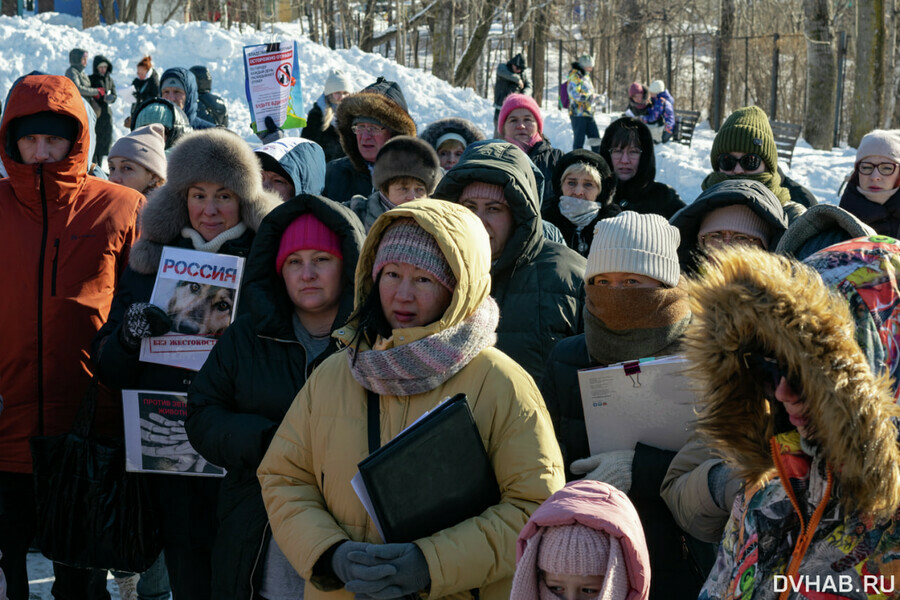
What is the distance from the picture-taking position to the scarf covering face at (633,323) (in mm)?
3078

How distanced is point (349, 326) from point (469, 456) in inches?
22.3

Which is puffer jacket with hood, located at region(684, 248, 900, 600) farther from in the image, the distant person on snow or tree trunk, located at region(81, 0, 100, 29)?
tree trunk, located at region(81, 0, 100, 29)

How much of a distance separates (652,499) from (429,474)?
78 centimetres

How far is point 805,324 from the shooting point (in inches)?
72.4

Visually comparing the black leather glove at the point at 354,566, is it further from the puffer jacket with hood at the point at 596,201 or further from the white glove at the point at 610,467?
the puffer jacket with hood at the point at 596,201

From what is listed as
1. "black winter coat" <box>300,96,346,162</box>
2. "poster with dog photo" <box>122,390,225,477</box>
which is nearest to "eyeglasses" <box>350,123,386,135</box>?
"black winter coat" <box>300,96,346,162</box>

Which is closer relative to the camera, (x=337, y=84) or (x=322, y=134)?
(x=322, y=134)

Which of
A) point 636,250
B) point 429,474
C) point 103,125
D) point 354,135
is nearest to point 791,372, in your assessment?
point 429,474

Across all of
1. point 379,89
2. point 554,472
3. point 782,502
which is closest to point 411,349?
point 554,472

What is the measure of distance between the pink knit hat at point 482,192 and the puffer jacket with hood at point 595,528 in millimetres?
2014

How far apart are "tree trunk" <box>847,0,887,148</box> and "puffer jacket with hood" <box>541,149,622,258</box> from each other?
582 inches

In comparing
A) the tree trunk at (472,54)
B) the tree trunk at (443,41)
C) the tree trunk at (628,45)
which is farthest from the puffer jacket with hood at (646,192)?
the tree trunk at (628,45)

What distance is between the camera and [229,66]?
801 inches

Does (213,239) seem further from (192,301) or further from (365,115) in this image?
(365,115)
